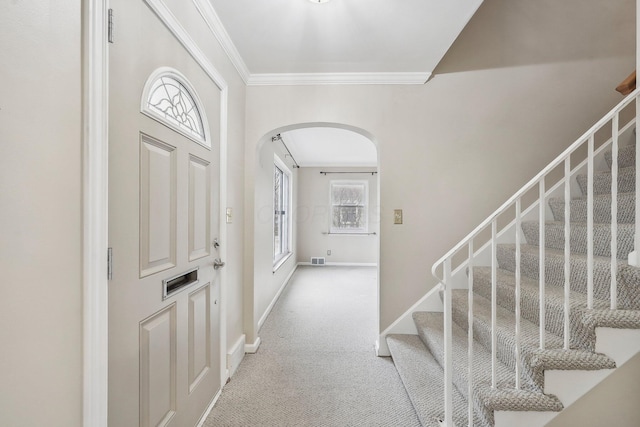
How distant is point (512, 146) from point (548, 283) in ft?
3.96

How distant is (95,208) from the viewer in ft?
2.77

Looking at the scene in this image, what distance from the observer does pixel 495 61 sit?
234cm

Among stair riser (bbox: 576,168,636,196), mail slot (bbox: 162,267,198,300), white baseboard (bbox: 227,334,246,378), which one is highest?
stair riser (bbox: 576,168,636,196)

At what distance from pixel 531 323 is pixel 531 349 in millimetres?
389

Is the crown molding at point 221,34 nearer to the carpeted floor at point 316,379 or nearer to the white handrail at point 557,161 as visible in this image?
the white handrail at point 557,161

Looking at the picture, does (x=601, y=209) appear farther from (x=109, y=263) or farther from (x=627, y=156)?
(x=109, y=263)

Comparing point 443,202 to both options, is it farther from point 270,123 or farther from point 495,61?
point 270,123

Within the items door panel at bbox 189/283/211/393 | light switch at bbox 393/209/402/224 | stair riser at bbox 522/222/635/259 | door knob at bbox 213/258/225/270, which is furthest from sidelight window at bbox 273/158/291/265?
stair riser at bbox 522/222/635/259

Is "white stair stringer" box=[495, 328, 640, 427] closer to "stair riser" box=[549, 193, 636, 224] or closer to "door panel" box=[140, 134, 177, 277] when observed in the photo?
"stair riser" box=[549, 193, 636, 224]

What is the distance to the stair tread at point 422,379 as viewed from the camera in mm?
1459

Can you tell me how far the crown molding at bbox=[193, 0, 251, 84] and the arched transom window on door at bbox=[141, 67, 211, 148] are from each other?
50cm

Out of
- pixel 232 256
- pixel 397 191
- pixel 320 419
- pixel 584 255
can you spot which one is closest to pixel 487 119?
pixel 397 191

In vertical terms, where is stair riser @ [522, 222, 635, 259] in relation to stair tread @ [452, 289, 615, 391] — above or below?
above

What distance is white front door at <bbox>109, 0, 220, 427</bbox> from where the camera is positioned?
96 cm
